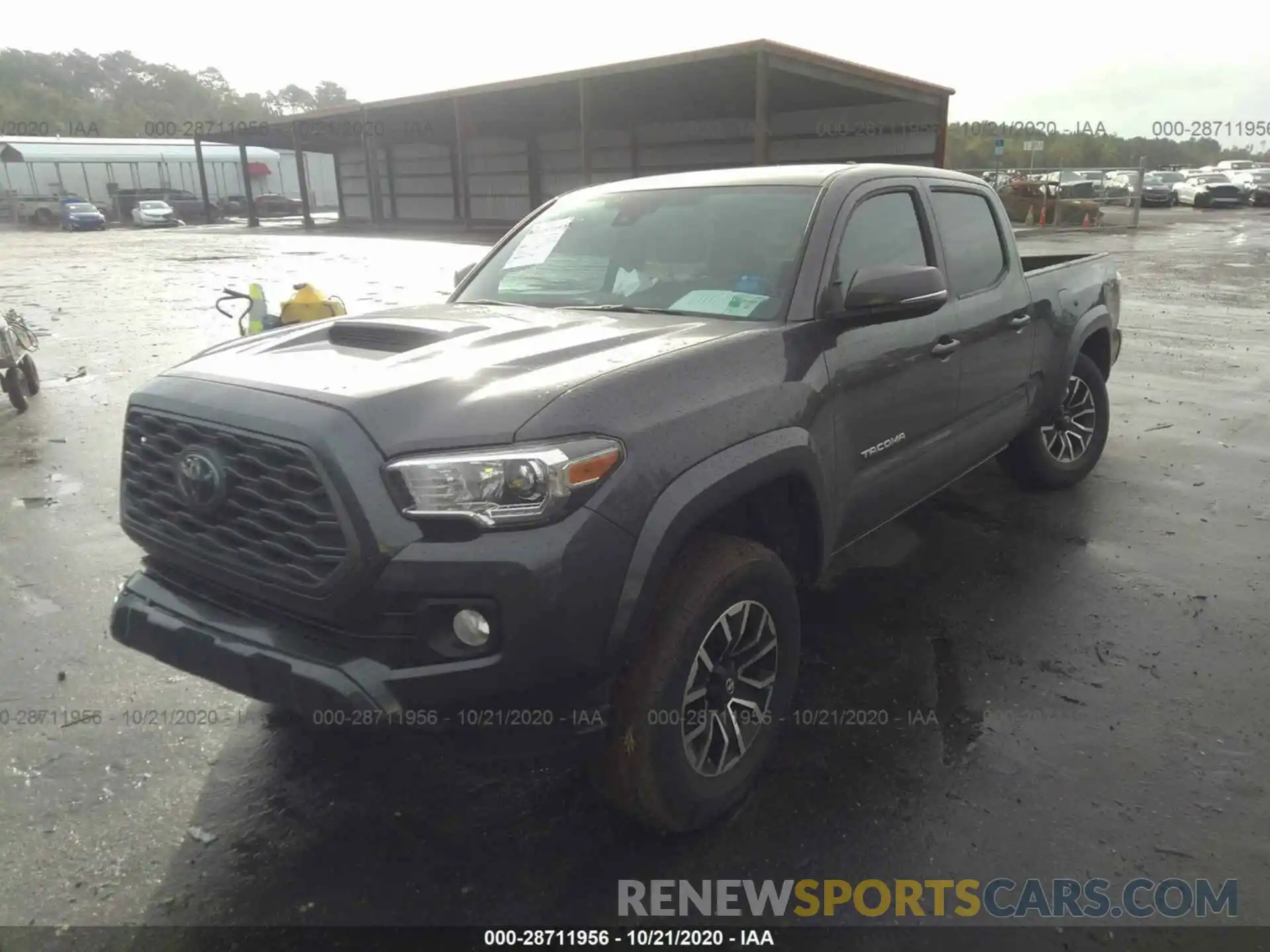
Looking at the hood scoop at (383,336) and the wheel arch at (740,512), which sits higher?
the hood scoop at (383,336)

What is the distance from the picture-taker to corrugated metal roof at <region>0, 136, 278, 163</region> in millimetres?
46250

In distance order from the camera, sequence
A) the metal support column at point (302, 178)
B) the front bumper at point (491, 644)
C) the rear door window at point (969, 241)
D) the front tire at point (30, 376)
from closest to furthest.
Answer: the front bumper at point (491, 644)
the rear door window at point (969, 241)
the front tire at point (30, 376)
the metal support column at point (302, 178)

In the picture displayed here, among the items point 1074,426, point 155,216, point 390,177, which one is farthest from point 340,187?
point 1074,426

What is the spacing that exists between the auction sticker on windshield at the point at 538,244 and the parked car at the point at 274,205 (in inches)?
2006

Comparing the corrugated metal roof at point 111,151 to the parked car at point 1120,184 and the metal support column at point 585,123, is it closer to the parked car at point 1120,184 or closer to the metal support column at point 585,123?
the metal support column at point 585,123

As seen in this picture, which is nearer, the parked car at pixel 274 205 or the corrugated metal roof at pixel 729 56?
the corrugated metal roof at pixel 729 56

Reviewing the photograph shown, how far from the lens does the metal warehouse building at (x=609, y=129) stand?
20.8m

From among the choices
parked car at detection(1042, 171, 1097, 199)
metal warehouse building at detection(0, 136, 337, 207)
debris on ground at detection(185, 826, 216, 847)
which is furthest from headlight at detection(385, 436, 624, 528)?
metal warehouse building at detection(0, 136, 337, 207)

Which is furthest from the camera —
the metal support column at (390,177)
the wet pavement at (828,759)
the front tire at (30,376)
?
the metal support column at (390,177)

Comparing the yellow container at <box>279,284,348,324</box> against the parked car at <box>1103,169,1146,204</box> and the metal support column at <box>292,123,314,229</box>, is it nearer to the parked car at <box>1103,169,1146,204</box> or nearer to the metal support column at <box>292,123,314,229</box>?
the metal support column at <box>292,123,314,229</box>

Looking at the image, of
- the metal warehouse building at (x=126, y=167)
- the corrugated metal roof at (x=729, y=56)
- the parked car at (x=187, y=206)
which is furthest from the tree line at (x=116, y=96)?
the corrugated metal roof at (x=729, y=56)

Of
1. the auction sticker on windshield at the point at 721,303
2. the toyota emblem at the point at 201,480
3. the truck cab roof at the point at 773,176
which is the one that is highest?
the truck cab roof at the point at 773,176

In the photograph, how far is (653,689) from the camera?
2385 mm

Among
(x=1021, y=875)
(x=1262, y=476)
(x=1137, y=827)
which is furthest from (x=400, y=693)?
(x=1262, y=476)
